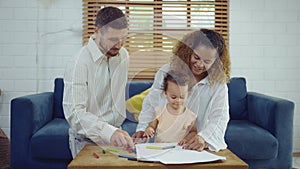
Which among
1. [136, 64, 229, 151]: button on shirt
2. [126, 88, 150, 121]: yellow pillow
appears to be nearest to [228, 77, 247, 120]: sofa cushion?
[136, 64, 229, 151]: button on shirt

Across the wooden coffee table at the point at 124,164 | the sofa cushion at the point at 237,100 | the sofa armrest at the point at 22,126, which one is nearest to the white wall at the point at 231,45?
the sofa cushion at the point at 237,100

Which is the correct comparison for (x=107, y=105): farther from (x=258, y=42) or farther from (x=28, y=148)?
(x=258, y=42)

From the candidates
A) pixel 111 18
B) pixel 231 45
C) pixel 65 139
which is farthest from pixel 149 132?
pixel 231 45

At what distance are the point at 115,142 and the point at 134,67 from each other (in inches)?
10.4

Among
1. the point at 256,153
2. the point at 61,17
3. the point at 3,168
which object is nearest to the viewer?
the point at 256,153

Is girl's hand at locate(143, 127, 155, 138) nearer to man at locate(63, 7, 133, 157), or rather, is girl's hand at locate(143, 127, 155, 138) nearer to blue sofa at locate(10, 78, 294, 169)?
man at locate(63, 7, 133, 157)

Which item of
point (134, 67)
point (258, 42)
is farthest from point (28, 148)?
point (258, 42)

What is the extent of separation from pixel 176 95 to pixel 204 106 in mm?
138

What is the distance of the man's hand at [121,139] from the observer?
968 millimetres

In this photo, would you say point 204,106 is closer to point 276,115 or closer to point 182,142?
point 182,142

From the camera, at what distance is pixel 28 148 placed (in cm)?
218

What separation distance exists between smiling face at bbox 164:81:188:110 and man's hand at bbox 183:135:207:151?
0.17 m

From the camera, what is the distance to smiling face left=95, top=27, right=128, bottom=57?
0.82m

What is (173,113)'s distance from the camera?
2.65 ft
